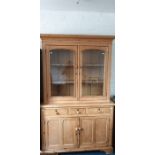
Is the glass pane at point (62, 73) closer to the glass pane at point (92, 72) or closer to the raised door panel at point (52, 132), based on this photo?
the glass pane at point (92, 72)

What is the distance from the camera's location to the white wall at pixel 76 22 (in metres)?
3.05

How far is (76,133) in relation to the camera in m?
2.64

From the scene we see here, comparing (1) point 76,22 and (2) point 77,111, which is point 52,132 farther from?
(1) point 76,22

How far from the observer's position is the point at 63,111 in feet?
8.55

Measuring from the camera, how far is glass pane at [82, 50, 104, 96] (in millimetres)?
2773

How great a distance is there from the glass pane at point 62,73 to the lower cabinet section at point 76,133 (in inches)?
16.5

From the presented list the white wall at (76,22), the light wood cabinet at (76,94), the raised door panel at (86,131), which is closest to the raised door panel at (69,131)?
the light wood cabinet at (76,94)

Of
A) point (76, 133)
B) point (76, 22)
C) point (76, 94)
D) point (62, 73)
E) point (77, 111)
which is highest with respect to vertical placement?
point (76, 22)

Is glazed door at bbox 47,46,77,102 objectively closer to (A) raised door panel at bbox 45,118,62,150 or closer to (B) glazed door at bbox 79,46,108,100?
(B) glazed door at bbox 79,46,108,100

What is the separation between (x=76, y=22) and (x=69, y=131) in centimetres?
184

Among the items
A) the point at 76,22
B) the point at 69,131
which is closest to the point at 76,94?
the point at 69,131

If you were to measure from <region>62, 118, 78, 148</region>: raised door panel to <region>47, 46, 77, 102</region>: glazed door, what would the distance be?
34 cm

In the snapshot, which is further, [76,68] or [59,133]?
[76,68]
